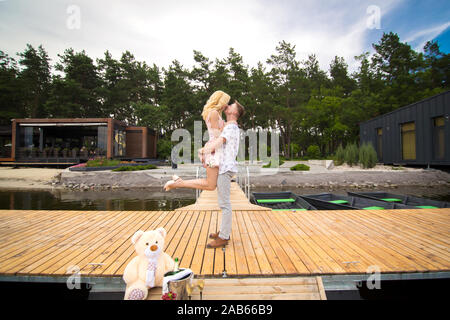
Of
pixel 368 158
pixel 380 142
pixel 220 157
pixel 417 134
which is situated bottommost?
pixel 220 157

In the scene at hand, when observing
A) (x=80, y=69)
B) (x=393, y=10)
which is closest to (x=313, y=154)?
(x=393, y=10)

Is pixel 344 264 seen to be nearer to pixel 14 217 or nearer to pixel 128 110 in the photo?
pixel 14 217

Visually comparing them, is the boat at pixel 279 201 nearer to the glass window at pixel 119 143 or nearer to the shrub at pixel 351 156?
the shrub at pixel 351 156

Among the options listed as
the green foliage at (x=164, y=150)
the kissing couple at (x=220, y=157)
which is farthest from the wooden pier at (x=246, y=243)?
the green foliage at (x=164, y=150)

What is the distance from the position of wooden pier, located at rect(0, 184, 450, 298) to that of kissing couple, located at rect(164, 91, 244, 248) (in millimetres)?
497

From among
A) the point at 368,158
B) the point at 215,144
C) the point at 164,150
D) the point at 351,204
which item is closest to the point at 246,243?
the point at 215,144

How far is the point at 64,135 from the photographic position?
2327cm

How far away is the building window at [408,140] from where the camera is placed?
49.7 feet

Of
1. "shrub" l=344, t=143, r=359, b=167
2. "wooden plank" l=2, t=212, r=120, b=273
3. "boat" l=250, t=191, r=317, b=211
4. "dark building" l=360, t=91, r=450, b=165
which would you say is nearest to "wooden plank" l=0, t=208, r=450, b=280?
"wooden plank" l=2, t=212, r=120, b=273

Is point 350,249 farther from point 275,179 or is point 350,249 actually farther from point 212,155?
point 275,179

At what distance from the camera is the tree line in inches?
992

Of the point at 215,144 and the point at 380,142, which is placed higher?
the point at 380,142

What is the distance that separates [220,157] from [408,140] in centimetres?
1866

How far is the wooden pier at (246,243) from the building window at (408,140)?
14.0 metres
